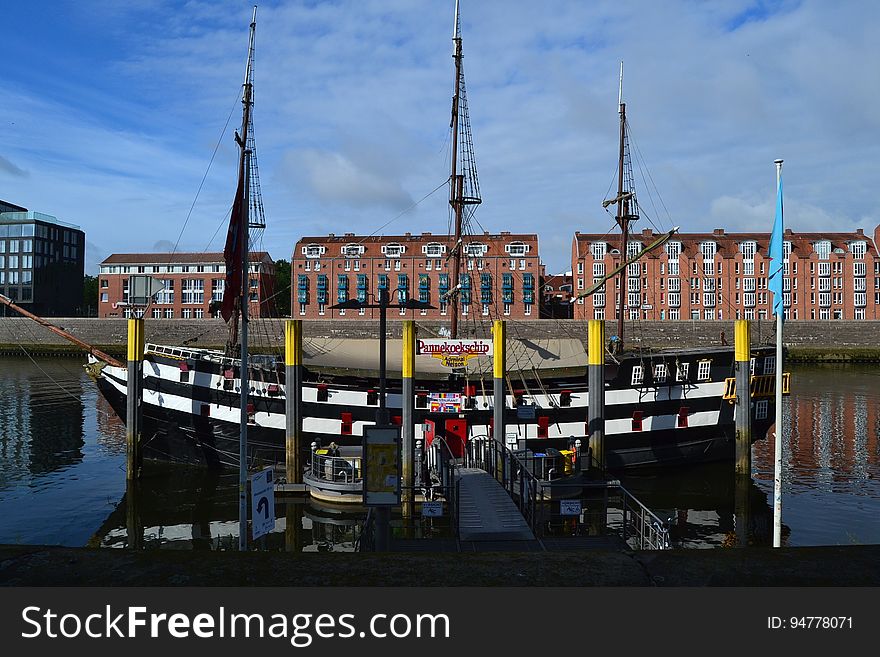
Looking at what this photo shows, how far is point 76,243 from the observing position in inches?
4751

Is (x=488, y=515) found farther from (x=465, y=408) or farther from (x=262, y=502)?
(x=465, y=408)

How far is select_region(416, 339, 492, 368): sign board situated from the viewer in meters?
26.0

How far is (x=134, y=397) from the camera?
2503 centimetres

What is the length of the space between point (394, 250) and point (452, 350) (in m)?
74.1

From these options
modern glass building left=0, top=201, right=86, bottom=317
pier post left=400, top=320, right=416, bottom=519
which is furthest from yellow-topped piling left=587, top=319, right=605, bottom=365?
modern glass building left=0, top=201, right=86, bottom=317

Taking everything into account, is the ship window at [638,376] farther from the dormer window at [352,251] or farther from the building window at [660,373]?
the dormer window at [352,251]

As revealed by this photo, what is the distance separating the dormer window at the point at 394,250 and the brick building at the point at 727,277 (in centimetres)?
2654

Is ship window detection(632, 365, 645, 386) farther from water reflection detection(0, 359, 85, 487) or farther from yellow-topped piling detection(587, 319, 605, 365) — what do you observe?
water reflection detection(0, 359, 85, 487)

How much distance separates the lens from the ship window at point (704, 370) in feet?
90.4

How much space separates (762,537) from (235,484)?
19.3 m

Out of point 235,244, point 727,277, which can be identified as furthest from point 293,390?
point 727,277

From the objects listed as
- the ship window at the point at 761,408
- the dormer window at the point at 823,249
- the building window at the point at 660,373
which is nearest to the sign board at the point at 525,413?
the building window at the point at 660,373

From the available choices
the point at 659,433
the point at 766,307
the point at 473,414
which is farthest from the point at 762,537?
the point at 766,307

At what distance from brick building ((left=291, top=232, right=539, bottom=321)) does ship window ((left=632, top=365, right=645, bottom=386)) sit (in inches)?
2729
